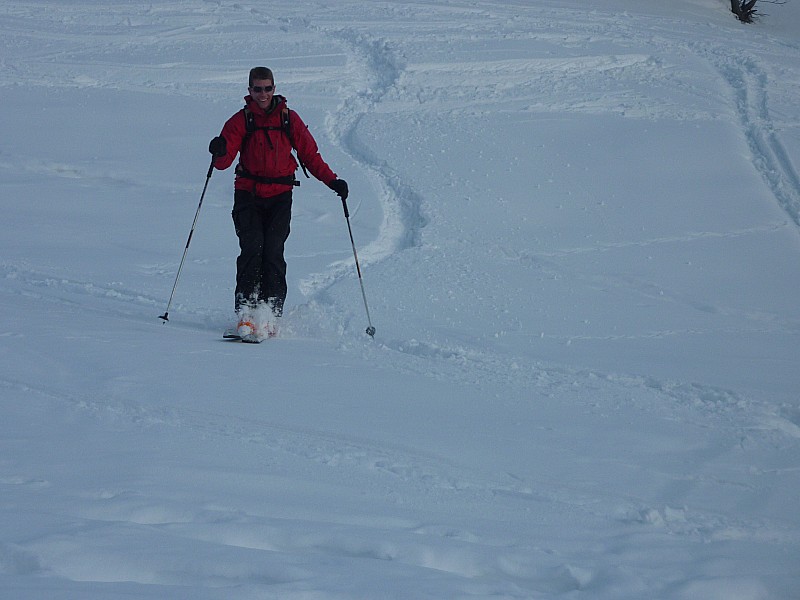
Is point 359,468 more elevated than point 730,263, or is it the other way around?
point 730,263

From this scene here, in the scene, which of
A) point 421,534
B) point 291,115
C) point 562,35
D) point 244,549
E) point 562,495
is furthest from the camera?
point 562,35

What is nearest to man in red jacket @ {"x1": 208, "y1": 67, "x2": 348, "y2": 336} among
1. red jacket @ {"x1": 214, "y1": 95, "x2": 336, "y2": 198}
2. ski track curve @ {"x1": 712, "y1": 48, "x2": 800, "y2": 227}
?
red jacket @ {"x1": 214, "y1": 95, "x2": 336, "y2": 198}

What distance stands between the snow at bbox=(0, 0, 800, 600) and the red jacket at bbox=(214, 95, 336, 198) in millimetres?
1069

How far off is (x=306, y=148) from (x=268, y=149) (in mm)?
267

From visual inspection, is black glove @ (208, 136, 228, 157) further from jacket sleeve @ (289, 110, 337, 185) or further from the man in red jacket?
jacket sleeve @ (289, 110, 337, 185)

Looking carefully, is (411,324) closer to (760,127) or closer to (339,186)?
(339,186)

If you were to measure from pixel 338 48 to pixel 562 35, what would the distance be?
395cm

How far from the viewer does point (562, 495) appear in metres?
3.52

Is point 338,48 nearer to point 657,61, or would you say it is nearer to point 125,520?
point 657,61

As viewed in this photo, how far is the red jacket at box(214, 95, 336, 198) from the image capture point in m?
5.50

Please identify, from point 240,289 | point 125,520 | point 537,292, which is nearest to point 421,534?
point 125,520

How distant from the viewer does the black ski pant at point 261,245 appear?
227 inches

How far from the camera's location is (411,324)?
6.04 meters

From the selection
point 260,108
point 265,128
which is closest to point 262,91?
point 260,108
